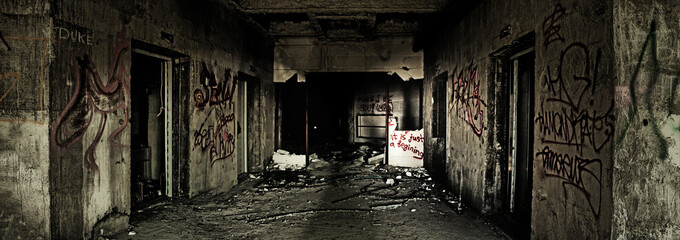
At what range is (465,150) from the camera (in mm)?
5055

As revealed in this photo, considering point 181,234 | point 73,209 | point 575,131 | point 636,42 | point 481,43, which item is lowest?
point 181,234

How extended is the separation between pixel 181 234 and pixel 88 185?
1.05 m

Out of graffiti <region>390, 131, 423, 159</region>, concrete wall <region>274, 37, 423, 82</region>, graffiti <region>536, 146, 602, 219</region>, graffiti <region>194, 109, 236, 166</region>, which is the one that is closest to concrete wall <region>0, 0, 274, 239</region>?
graffiti <region>194, 109, 236, 166</region>

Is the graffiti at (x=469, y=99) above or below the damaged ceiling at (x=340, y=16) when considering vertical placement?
below

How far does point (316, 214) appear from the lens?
4562 millimetres

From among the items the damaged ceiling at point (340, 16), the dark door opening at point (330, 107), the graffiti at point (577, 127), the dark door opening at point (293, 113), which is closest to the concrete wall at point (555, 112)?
the graffiti at point (577, 127)

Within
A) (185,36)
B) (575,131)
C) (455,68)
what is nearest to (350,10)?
(455,68)

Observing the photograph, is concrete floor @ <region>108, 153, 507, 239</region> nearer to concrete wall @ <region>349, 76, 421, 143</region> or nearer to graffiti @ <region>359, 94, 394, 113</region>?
concrete wall @ <region>349, 76, 421, 143</region>

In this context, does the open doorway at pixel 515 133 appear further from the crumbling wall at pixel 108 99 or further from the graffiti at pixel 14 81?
the graffiti at pixel 14 81

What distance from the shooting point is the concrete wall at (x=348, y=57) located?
27.5 feet

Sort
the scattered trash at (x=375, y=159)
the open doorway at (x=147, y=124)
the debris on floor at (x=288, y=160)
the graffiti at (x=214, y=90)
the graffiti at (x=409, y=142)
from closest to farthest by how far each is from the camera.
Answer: the graffiti at (x=214, y=90) → the open doorway at (x=147, y=124) → the graffiti at (x=409, y=142) → the debris on floor at (x=288, y=160) → the scattered trash at (x=375, y=159)

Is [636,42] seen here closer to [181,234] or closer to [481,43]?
[481,43]

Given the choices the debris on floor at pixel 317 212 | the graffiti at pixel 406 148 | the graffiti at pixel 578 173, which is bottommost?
the debris on floor at pixel 317 212

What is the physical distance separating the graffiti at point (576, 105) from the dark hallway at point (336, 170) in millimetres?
15
